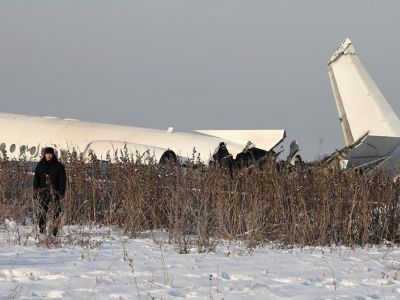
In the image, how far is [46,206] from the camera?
13.3 meters

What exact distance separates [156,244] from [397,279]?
3982 mm

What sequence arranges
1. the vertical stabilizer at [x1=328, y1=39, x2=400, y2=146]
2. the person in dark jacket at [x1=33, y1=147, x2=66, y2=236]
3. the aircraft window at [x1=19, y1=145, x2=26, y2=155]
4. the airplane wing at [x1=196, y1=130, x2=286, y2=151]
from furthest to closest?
the aircraft window at [x1=19, y1=145, x2=26, y2=155] → the vertical stabilizer at [x1=328, y1=39, x2=400, y2=146] → the airplane wing at [x1=196, y1=130, x2=286, y2=151] → the person in dark jacket at [x1=33, y1=147, x2=66, y2=236]

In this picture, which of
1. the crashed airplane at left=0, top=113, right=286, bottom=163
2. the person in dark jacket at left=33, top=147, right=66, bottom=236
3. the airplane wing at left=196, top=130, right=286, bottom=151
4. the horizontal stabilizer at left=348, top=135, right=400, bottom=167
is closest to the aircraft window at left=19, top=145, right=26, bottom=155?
the crashed airplane at left=0, top=113, right=286, bottom=163

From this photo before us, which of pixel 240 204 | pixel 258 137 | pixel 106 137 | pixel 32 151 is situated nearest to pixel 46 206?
pixel 240 204

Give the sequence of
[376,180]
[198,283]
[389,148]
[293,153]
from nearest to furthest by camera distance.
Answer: [198,283] → [376,180] → [389,148] → [293,153]

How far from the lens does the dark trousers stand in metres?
12.5

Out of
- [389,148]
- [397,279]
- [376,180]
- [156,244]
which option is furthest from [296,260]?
[389,148]

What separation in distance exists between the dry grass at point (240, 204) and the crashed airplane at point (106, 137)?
981cm

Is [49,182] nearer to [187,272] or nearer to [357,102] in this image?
[187,272]

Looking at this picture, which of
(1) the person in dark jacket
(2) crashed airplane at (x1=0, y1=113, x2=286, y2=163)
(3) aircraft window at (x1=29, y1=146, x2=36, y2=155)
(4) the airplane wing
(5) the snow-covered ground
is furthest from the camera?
(3) aircraft window at (x1=29, y1=146, x2=36, y2=155)

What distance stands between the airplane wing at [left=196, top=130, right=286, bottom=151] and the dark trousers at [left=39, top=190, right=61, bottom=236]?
43.2 feet

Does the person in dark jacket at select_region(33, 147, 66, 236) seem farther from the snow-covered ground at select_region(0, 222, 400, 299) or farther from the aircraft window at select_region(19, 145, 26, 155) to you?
the aircraft window at select_region(19, 145, 26, 155)

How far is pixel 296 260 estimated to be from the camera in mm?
10492

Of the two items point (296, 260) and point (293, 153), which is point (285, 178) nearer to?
point (296, 260)
